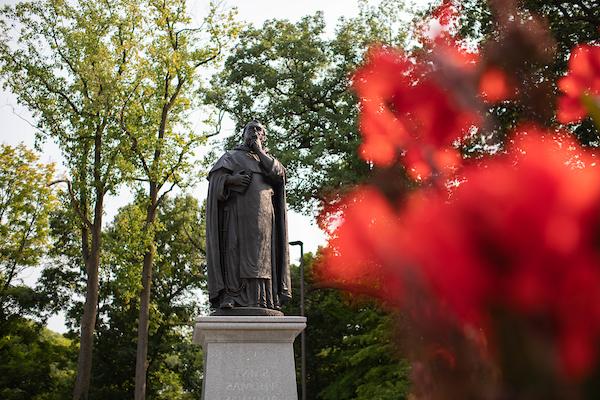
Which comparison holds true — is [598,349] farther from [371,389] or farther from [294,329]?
[371,389]

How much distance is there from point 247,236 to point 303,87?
18673 millimetres

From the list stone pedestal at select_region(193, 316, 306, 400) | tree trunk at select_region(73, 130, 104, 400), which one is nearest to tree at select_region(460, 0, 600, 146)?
stone pedestal at select_region(193, 316, 306, 400)

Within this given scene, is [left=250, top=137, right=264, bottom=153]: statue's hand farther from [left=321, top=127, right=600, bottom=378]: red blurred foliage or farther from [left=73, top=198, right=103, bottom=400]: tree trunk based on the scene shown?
[left=73, top=198, right=103, bottom=400]: tree trunk

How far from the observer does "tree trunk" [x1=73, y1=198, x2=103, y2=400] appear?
82.2ft

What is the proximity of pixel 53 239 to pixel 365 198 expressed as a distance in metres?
39.6

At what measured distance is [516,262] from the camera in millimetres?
614

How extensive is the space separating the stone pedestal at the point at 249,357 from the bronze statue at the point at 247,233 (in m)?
0.35

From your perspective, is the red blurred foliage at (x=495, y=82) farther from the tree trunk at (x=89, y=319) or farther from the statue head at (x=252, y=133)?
the tree trunk at (x=89, y=319)

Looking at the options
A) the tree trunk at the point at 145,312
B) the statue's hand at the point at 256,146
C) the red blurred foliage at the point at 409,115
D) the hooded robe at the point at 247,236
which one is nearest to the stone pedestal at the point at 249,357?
the hooded robe at the point at 247,236

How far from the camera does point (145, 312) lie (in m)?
24.7

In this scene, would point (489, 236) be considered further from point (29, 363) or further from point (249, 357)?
point (29, 363)

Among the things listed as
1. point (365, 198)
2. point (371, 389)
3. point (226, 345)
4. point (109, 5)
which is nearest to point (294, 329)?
point (226, 345)

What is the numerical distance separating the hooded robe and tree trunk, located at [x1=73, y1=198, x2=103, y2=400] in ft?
57.4

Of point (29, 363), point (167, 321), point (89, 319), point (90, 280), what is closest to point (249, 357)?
point (89, 319)
